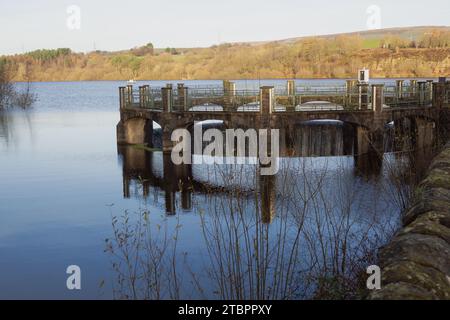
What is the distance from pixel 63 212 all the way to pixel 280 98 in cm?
1653

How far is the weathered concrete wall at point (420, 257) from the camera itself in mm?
7059

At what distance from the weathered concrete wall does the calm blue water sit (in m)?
3.80

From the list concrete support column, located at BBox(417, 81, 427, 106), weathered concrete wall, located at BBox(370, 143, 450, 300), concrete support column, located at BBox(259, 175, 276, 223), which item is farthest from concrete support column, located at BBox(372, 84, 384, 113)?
weathered concrete wall, located at BBox(370, 143, 450, 300)

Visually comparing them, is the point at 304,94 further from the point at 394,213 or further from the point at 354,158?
the point at 394,213

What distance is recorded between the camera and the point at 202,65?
16125 cm

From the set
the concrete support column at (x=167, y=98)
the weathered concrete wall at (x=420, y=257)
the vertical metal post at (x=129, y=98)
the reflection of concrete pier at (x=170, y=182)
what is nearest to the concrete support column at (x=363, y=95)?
the reflection of concrete pier at (x=170, y=182)

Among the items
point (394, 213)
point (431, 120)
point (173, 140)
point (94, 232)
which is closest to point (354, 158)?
Result: point (431, 120)

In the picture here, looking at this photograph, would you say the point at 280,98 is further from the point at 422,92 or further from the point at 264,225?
the point at 264,225

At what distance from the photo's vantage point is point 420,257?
7754 millimetres

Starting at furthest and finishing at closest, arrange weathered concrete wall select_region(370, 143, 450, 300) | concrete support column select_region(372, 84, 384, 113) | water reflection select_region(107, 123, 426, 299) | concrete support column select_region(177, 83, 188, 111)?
concrete support column select_region(177, 83, 188, 111) < concrete support column select_region(372, 84, 384, 113) < water reflection select_region(107, 123, 426, 299) < weathered concrete wall select_region(370, 143, 450, 300)

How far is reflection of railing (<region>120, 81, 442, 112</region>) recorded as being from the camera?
34.2m

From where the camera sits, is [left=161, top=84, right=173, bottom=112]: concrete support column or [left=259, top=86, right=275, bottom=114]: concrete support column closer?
[left=259, top=86, right=275, bottom=114]: concrete support column

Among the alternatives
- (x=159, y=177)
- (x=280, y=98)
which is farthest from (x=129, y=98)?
(x=159, y=177)

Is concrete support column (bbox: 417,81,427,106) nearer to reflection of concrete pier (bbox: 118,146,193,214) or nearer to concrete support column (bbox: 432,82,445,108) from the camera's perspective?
concrete support column (bbox: 432,82,445,108)
